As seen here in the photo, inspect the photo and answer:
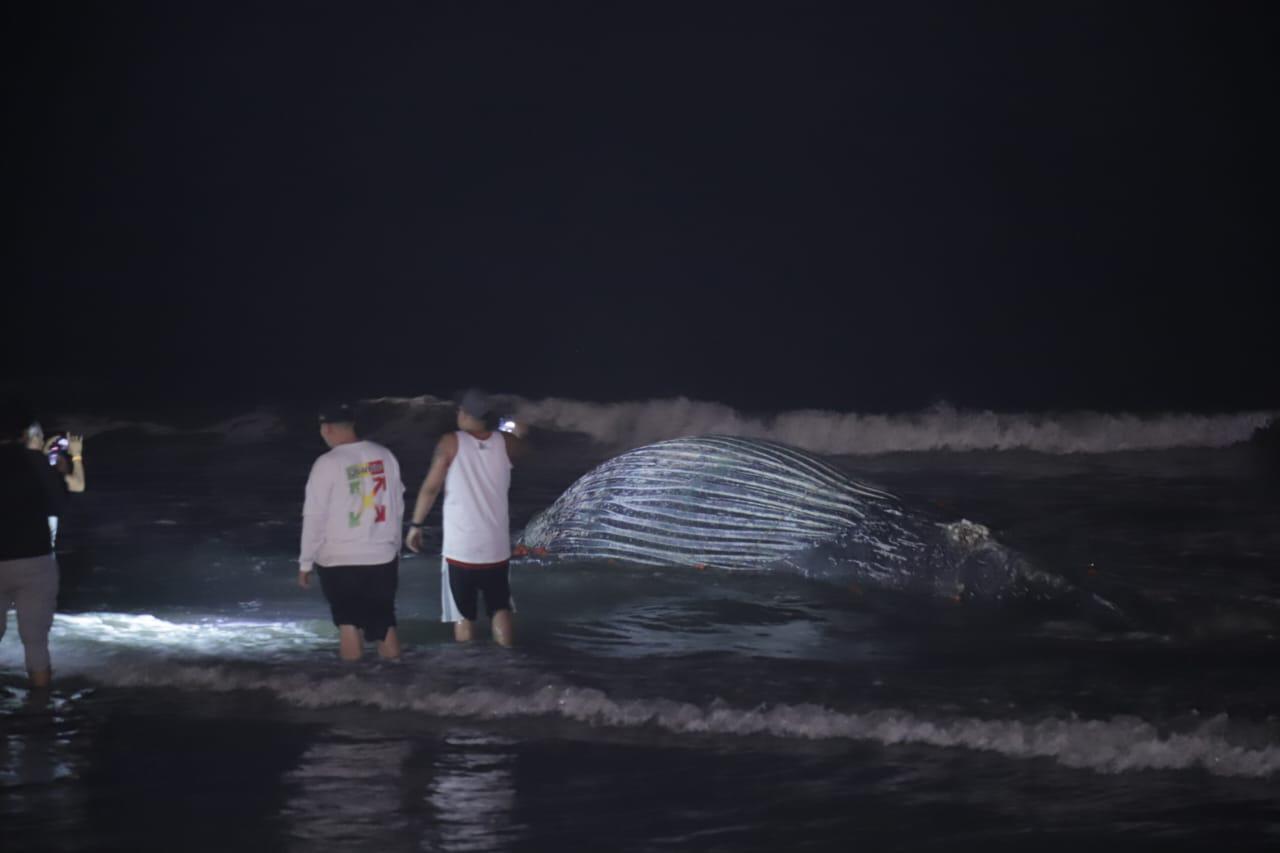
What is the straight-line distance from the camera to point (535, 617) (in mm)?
10367

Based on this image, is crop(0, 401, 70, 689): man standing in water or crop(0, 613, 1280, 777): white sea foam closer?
crop(0, 613, 1280, 777): white sea foam

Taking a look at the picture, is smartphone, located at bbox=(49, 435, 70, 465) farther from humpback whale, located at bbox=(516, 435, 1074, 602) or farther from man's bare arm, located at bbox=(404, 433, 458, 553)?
humpback whale, located at bbox=(516, 435, 1074, 602)

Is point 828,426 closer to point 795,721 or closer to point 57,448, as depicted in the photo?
point 57,448

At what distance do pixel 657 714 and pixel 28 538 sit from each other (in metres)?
3.62

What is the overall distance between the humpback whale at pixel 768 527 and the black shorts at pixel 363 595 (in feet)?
10.8

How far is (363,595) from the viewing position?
28.7ft

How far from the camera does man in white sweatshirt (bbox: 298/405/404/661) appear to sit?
861 centimetres

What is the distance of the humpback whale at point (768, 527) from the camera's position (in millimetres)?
10523

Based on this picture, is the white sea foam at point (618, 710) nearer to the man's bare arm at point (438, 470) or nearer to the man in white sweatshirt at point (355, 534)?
the man in white sweatshirt at point (355, 534)

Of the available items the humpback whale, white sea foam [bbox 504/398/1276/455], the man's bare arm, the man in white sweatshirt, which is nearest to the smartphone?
the man in white sweatshirt

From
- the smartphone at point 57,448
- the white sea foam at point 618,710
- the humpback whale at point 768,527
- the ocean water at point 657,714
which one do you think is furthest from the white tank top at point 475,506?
the humpback whale at point 768,527

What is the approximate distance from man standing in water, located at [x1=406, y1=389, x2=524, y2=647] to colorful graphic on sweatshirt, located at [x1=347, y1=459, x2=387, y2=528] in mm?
353

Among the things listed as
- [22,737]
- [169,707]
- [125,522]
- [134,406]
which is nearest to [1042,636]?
[169,707]

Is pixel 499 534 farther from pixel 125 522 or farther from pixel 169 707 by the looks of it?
pixel 125 522
